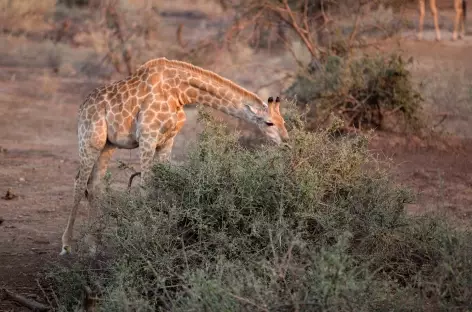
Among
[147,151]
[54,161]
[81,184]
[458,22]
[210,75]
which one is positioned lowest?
[458,22]

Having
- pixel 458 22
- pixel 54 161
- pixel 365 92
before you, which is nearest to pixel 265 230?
pixel 54 161

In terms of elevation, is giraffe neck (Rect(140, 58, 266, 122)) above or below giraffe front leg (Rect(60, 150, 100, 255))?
above

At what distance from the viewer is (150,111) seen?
763cm

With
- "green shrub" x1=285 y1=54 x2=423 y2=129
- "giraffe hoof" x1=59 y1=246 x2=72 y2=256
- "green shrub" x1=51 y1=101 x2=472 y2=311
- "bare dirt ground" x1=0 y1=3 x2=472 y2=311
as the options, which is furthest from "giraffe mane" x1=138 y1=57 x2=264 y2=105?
"green shrub" x1=285 y1=54 x2=423 y2=129

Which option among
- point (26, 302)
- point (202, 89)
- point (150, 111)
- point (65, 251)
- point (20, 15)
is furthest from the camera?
point (20, 15)

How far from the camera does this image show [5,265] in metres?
7.14

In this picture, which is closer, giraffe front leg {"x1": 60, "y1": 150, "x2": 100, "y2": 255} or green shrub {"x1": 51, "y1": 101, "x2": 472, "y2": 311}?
green shrub {"x1": 51, "y1": 101, "x2": 472, "y2": 311}

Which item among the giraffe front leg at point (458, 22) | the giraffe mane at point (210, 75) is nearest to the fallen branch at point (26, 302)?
the giraffe mane at point (210, 75)

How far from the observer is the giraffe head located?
7734 mm

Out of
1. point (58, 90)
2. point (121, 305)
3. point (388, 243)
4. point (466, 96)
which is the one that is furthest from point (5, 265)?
point (58, 90)

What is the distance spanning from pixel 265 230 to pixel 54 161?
6207mm

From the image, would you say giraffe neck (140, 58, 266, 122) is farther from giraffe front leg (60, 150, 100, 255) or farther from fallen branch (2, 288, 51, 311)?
fallen branch (2, 288, 51, 311)

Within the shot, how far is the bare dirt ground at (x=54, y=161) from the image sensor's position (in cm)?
767

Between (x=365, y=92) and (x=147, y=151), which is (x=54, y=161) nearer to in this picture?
(x=147, y=151)
